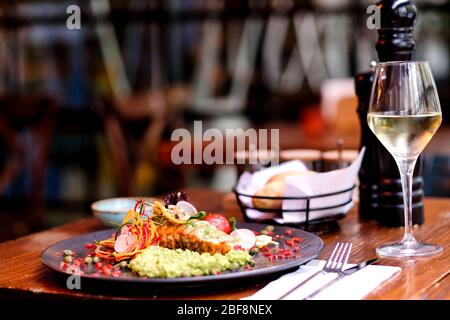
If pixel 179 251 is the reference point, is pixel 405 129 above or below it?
above

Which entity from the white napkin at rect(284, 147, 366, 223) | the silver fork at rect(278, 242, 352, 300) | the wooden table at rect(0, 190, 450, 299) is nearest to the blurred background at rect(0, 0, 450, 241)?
the wooden table at rect(0, 190, 450, 299)

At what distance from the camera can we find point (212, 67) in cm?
544

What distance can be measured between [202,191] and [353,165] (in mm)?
685

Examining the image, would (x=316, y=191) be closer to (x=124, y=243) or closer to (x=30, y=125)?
(x=124, y=243)

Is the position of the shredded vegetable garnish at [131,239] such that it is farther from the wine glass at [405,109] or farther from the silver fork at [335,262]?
the wine glass at [405,109]

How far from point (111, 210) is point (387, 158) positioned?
0.55m

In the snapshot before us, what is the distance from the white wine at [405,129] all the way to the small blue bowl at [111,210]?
544 millimetres

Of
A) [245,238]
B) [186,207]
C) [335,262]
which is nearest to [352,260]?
[335,262]

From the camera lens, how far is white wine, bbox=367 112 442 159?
1222mm

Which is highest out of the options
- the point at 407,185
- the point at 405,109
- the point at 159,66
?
the point at 159,66

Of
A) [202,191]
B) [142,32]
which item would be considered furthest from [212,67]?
[202,191]

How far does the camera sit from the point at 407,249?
1.28 m

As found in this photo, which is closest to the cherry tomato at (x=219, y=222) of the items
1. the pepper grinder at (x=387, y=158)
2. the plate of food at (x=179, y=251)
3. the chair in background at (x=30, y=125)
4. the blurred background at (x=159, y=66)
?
the plate of food at (x=179, y=251)

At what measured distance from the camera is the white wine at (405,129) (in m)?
1.22
